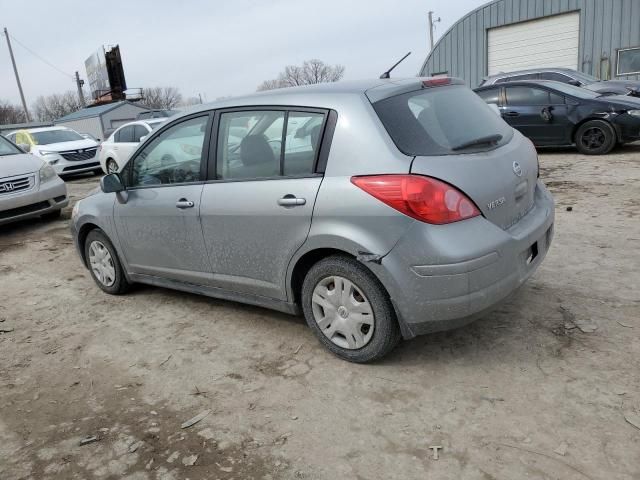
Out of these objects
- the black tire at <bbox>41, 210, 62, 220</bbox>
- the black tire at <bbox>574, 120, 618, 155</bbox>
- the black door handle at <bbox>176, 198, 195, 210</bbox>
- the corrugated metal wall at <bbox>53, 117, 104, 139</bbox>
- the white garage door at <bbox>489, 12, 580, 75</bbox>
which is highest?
the white garage door at <bbox>489, 12, 580, 75</bbox>

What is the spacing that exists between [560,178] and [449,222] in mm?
6295

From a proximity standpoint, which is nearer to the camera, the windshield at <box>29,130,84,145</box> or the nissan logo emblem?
the nissan logo emblem

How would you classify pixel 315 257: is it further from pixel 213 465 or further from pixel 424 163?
pixel 213 465

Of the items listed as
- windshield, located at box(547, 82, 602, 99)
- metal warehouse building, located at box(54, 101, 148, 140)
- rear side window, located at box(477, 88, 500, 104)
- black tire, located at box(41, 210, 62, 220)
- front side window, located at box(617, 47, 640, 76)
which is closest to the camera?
black tire, located at box(41, 210, 62, 220)

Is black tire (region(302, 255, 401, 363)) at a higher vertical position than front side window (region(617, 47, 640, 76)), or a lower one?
lower

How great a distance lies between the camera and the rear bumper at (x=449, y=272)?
8.91 feet

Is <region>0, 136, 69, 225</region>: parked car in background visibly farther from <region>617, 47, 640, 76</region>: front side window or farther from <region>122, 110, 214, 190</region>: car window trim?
<region>617, 47, 640, 76</region>: front side window

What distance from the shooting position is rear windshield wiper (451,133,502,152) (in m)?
3.00

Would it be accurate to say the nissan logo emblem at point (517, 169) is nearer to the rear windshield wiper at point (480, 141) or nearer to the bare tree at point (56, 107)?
the rear windshield wiper at point (480, 141)

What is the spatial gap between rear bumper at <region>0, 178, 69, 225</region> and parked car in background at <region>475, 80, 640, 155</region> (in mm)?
8212

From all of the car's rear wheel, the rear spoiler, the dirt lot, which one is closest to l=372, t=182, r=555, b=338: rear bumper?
the dirt lot

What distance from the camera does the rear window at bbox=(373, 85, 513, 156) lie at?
9.59 feet

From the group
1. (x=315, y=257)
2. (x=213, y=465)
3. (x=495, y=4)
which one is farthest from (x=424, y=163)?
(x=495, y=4)

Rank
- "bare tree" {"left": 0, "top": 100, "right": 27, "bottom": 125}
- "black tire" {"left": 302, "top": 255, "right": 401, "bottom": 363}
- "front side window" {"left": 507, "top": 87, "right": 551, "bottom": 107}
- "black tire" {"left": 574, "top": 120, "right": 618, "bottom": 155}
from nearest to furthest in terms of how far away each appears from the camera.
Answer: "black tire" {"left": 302, "top": 255, "right": 401, "bottom": 363}, "black tire" {"left": 574, "top": 120, "right": 618, "bottom": 155}, "front side window" {"left": 507, "top": 87, "right": 551, "bottom": 107}, "bare tree" {"left": 0, "top": 100, "right": 27, "bottom": 125}
